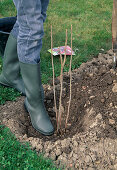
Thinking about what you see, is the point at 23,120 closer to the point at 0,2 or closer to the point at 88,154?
the point at 88,154

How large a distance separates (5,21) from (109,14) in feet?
9.37

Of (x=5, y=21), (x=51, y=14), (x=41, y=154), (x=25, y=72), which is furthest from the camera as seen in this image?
(x=51, y=14)

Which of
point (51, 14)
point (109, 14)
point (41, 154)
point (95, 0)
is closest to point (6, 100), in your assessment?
point (41, 154)

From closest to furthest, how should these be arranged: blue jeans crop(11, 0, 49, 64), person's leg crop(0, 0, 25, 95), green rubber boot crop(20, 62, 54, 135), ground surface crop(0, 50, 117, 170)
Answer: blue jeans crop(11, 0, 49, 64)
ground surface crop(0, 50, 117, 170)
green rubber boot crop(20, 62, 54, 135)
person's leg crop(0, 0, 25, 95)

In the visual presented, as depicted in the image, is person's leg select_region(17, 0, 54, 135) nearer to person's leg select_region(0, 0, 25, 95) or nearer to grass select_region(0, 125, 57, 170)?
grass select_region(0, 125, 57, 170)

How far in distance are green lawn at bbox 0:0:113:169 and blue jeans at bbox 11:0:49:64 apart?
0.77m

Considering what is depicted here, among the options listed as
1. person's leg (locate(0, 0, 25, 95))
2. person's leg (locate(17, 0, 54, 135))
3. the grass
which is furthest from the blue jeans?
the grass

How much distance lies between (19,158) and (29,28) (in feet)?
3.68

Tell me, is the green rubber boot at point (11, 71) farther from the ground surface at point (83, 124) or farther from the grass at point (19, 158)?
the grass at point (19, 158)

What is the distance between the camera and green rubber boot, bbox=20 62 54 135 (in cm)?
241

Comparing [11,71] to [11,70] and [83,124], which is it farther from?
[83,124]

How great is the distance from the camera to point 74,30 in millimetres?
4812

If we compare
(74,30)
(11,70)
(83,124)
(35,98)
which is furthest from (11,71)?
(74,30)

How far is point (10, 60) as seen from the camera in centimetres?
300
